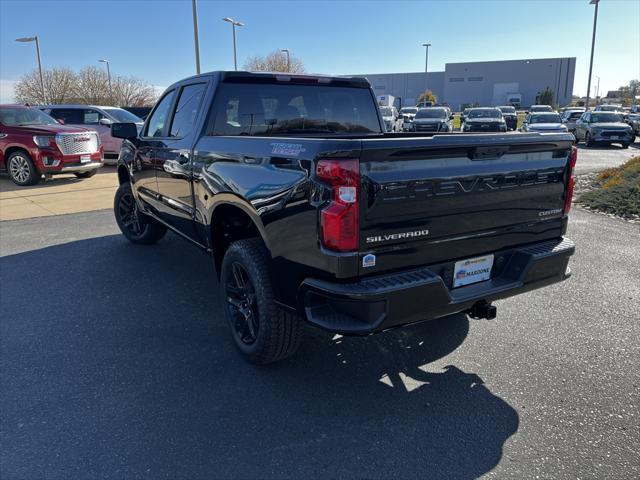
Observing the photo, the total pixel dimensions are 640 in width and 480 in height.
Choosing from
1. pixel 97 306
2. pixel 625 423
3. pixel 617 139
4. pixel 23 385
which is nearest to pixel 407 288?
pixel 625 423

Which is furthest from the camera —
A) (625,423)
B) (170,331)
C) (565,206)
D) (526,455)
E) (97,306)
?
(97,306)

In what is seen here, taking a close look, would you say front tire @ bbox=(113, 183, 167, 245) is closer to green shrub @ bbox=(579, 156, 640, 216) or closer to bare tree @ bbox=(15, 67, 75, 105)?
green shrub @ bbox=(579, 156, 640, 216)

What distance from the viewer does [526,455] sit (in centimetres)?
264

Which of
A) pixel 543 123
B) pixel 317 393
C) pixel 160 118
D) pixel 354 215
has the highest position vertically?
pixel 160 118

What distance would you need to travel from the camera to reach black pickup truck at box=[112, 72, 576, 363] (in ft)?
8.67

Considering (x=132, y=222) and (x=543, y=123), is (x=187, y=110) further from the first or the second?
(x=543, y=123)

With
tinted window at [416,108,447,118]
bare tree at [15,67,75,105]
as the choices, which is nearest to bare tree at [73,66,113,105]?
bare tree at [15,67,75,105]

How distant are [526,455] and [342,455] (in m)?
0.95

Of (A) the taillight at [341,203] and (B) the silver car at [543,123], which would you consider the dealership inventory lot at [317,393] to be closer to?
(A) the taillight at [341,203]

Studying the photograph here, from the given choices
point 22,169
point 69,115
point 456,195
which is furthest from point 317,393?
point 69,115

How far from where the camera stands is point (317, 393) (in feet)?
10.7

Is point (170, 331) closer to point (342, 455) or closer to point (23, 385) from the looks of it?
point (23, 385)

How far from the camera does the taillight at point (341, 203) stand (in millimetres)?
2568

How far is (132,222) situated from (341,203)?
5018 mm
